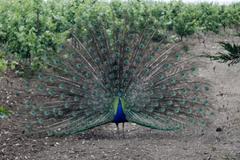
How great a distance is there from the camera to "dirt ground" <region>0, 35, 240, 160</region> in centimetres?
715

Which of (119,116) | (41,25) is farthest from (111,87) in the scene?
(41,25)

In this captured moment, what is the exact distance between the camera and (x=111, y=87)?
8492mm

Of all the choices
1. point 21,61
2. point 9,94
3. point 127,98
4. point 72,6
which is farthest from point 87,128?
point 72,6

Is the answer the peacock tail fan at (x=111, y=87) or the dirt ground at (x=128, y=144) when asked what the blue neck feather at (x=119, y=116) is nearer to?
the peacock tail fan at (x=111, y=87)

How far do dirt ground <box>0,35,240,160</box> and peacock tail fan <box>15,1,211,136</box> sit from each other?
0.68 feet

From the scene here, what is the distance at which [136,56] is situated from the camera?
343 inches

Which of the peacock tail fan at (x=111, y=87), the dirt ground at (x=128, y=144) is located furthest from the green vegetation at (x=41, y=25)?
the dirt ground at (x=128, y=144)

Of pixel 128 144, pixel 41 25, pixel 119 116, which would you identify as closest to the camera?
pixel 128 144

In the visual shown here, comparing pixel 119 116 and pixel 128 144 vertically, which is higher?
pixel 119 116

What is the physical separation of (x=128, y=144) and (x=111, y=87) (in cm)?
112

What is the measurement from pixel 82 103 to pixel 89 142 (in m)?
0.71

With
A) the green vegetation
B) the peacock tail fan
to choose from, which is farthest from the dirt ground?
the green vegetation

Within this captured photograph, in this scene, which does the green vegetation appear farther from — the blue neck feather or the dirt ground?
the blue neck feather

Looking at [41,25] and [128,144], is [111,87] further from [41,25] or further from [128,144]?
[41,25]
